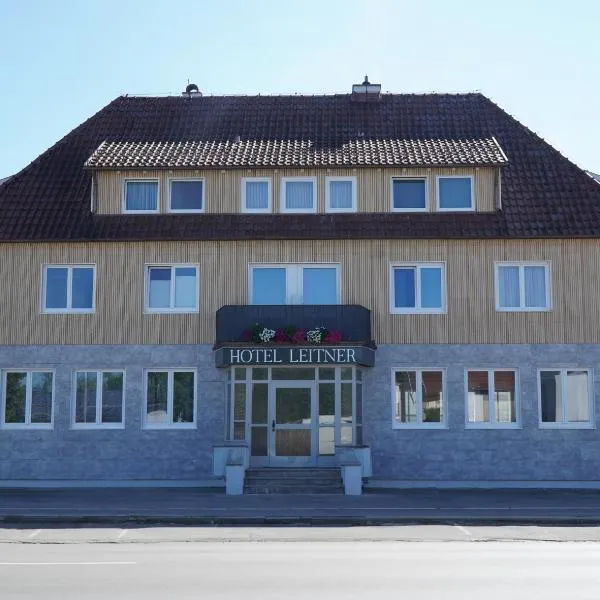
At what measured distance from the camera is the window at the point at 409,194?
26250 millimetres

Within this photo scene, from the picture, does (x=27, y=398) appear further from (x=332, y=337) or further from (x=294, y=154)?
(x=294, y=154)

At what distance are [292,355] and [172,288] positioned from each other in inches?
154

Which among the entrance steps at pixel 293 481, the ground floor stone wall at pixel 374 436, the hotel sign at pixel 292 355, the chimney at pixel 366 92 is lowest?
the entrance steps at pixel 293 481

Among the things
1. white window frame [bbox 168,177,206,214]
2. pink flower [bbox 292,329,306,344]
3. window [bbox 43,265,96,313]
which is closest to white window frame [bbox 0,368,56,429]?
window [bbox 43,265,96,313]

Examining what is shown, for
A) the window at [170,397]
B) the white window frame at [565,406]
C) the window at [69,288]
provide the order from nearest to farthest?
the white window frame at [565,406] < the window at [170,397] < the window at [69,288]

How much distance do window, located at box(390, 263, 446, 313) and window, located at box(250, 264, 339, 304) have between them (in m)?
1.63

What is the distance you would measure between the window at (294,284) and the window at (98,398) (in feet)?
14.3

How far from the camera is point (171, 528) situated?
1766cm

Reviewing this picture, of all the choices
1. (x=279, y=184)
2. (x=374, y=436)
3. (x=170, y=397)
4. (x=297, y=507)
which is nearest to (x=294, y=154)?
(x=279, y=184)

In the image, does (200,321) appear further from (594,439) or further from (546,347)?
(594,439)

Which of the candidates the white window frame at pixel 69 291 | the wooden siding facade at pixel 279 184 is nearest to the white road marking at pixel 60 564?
the white window frame at pixel 69 291

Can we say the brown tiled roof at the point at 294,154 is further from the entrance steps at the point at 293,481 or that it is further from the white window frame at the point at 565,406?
the entrance steps at the point at 293,481

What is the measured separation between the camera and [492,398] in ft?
83.1

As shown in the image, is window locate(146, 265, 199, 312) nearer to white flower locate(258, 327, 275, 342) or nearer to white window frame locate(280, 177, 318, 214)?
white flower locate(258, 327, 275, 342)
